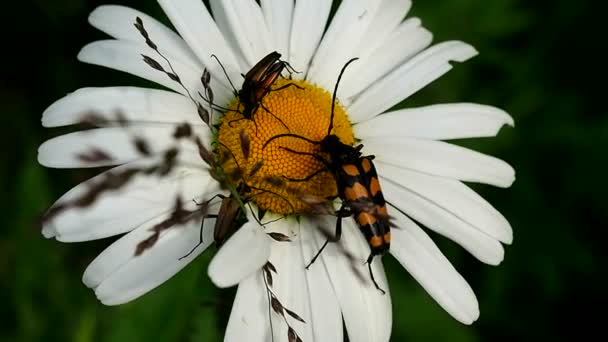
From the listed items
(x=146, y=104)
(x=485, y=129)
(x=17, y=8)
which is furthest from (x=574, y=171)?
(x=17, y=8)

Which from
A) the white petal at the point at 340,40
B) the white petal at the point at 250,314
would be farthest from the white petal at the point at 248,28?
the white petal at the point at 250,314

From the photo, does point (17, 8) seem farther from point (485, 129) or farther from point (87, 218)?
point (485, 129)

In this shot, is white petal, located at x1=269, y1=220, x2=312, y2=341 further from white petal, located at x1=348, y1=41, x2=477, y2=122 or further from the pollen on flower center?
white petal, located at x1=348, y1=41, x2=477, y2=122

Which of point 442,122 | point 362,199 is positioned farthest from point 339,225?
point 442,122

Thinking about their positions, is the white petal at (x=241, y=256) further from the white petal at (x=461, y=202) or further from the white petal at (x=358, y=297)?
the white petal at (x=461, y=202)

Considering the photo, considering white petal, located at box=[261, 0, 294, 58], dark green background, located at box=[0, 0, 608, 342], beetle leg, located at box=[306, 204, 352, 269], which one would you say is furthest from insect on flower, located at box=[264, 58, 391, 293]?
dark green background, located at box=[0, 0, 608, 342]

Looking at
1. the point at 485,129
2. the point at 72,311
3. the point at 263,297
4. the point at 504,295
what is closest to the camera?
the point at 263,297
